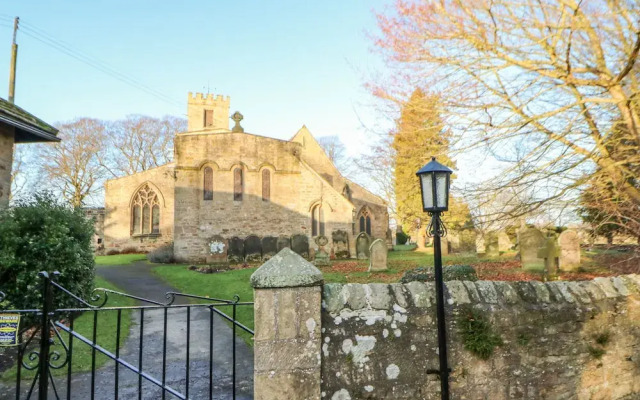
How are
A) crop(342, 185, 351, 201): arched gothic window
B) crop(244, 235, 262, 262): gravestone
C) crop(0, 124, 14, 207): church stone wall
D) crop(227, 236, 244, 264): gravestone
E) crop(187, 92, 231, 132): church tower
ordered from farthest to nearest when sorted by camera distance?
crop(187, 92, 231, 132): church tower → crop(342, 185, 351, 201): arched gothic window → crop(244, 235, 262, 262): gravestone → crop(227, 236, 244, 264): gravestone → crop(0, 124, 14, 207): church stone wall

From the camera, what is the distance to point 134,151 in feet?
123

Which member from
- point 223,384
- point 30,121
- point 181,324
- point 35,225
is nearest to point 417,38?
point 223,384

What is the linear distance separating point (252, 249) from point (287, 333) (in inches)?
663

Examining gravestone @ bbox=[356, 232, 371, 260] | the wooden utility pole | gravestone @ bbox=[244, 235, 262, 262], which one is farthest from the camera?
gravestone @ bbox=[356, 232, 371, 260]

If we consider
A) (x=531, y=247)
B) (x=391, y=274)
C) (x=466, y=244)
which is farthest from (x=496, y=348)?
(x=466, y=244)

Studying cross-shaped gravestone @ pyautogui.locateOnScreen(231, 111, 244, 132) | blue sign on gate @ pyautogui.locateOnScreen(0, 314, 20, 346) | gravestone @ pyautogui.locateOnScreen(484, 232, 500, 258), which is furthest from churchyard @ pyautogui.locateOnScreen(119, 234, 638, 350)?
cross-shaped gravestone @ pyautogui.locateOnScreen(231, 111, 244, 132)

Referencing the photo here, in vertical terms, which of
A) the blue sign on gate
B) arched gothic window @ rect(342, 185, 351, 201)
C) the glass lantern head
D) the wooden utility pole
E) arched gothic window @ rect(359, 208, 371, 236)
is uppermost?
the wooden utility pole

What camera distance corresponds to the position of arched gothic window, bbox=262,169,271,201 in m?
23.2

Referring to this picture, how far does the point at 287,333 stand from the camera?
3012 millimetres

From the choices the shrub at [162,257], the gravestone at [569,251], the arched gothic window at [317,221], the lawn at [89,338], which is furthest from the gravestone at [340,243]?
the lawn at [89,338]

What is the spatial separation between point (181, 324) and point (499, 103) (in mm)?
7683

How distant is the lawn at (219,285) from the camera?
30.3 feet

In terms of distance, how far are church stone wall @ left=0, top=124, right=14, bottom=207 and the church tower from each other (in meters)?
28.1

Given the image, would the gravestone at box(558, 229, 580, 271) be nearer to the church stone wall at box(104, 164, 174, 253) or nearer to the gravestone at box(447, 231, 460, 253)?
the gravestone at box(447, 231, 460, 253)
